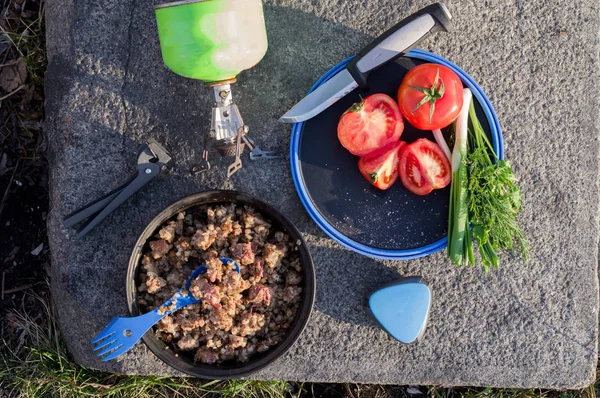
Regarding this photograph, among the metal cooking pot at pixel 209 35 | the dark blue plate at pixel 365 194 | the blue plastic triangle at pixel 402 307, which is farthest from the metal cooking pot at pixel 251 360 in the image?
the metal cooking pot at pixel 209 35

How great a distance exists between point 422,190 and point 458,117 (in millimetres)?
276

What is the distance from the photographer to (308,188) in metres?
1.99

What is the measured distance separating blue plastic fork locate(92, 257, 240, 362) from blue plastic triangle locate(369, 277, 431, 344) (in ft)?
1.75

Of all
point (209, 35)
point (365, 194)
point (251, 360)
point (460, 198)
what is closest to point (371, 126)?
point (365, 194)

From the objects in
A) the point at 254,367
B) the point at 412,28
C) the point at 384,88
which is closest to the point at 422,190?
the point at 384,88

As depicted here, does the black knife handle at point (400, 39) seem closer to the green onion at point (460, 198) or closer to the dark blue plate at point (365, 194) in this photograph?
the dark blue plate at point (365, 194)

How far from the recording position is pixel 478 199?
1883 millimetres

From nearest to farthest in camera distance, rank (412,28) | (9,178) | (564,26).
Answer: (412,28) → (564,26) → (9,178)

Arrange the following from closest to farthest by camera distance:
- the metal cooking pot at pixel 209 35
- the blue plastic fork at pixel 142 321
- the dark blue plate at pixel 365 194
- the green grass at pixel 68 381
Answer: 1. the metal cooking pot at pixel 209 35
2. the blue plastic fork at pixel 142 321
3. the dark blue plate at pixel 365 194
4. the green grass at pixel 68 381

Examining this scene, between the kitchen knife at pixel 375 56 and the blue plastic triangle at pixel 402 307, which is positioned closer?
the kitchen knife at pixel 375 56

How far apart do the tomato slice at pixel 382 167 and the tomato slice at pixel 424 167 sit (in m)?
0.02

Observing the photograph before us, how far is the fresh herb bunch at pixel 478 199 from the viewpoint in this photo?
1.87 metres

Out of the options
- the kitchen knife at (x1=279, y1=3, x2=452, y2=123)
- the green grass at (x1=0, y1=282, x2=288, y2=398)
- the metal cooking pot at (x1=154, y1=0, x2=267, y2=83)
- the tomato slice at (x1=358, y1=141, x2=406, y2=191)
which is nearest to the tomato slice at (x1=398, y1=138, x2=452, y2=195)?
the tomato slice at (x1=358, y1=141, x2=406, y2=191)

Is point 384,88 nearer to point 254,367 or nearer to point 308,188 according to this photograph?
point 308,188
